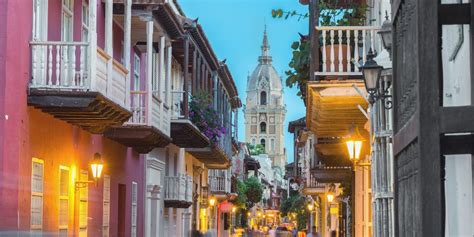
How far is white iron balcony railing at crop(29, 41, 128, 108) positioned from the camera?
1455 cm

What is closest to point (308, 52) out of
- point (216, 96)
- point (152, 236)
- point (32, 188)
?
point (32, 188)

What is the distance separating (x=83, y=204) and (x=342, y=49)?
654 centimetres

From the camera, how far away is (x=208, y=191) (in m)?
44.7

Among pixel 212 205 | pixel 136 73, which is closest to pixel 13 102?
pixel 136 73

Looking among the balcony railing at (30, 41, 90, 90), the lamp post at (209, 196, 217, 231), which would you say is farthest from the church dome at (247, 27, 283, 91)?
the balcony railing at (30, 41, 90, 90)

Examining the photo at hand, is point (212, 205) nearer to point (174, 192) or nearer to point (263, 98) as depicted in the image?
point (174, 192)

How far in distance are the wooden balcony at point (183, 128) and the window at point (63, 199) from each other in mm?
8288

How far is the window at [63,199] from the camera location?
1689 centimetres

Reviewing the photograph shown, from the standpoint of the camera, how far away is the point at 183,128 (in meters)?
26.0

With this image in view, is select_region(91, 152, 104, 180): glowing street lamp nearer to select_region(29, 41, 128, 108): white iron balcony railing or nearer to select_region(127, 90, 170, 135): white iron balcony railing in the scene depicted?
select_region(127, 90, 170, 135): white iron balcony railing

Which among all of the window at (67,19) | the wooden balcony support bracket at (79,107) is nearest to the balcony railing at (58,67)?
the wooden balcony support bracket at (79,107)

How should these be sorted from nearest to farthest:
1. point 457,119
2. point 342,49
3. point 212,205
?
1. point 457,119
2. point 342,49
3. point 212,205

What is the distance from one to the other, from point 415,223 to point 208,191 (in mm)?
39393

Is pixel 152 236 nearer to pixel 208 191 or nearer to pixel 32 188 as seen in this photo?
pixel 32 188
